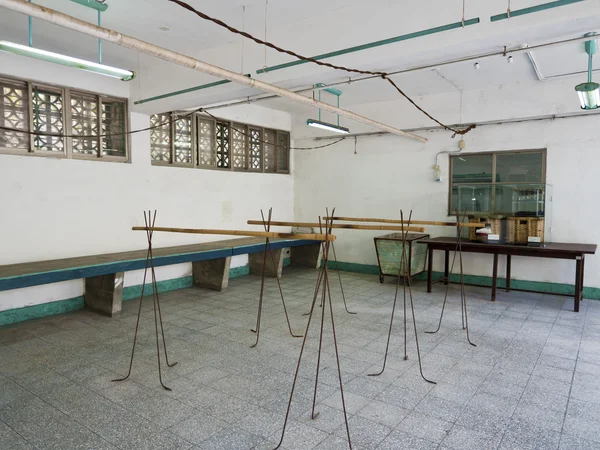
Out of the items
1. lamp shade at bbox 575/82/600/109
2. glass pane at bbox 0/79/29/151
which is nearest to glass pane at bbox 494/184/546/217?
lamp shade at bbox 575/82/600/109

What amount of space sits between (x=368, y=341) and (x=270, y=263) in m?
3.73

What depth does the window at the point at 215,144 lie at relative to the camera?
673 centimetres

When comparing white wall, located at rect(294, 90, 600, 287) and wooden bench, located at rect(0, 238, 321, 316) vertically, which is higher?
white wall, located at rect(294, 90, 600, 287)

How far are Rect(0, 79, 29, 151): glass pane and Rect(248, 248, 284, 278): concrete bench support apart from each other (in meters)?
4.15

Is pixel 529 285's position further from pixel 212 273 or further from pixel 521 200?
pixel 212 273

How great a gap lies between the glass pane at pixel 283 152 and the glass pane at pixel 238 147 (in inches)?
42.6

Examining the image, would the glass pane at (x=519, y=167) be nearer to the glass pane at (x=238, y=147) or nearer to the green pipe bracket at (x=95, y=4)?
the glass pane at (x=238, y=147)

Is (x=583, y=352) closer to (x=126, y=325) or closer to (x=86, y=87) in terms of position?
(x=126, y=325)

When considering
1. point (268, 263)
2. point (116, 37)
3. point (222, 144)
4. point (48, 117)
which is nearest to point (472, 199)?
point (268, 263)

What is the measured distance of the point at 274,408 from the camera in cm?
307

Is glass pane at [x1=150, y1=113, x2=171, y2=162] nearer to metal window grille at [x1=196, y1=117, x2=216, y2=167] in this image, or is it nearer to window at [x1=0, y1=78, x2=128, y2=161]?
window at [x1=0, y1=78, x2=128, y2=161]

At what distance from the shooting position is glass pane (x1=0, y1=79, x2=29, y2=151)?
5.02 metres

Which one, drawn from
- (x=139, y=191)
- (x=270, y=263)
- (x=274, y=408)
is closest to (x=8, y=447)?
(x=274, y=408)

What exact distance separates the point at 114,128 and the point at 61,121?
0.74 m
